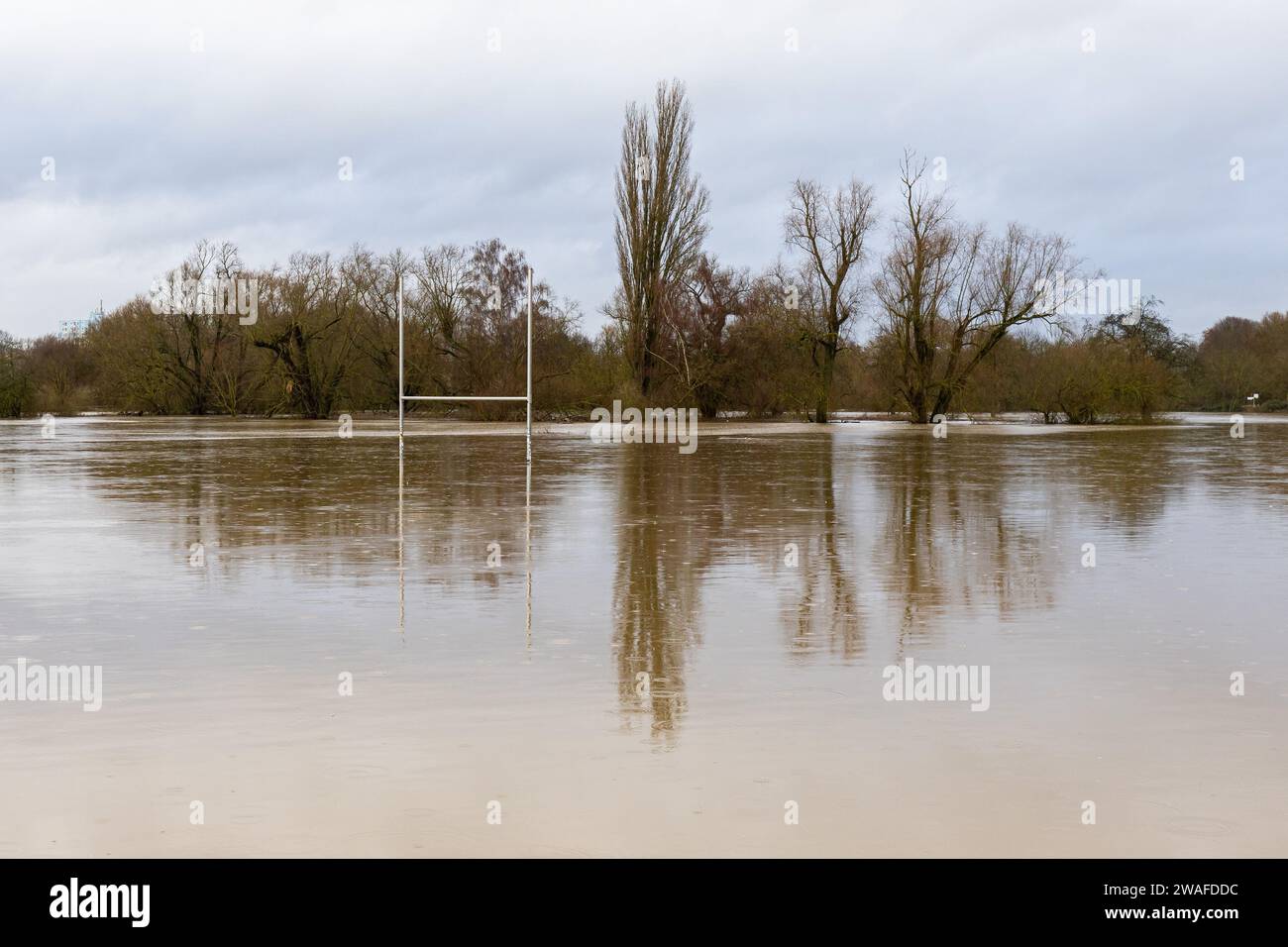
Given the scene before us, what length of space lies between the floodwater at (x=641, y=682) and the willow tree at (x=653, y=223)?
127 ft

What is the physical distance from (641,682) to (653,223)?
48.0 metres

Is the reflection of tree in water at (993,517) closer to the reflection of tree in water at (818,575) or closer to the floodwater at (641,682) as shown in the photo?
the floodwater at (641,682)

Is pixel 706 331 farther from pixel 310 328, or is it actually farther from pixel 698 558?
pixel 698 558

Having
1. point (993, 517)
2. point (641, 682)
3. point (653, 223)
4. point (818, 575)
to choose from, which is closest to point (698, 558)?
point (818, 575)

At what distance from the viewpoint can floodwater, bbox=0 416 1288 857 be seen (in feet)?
14.0

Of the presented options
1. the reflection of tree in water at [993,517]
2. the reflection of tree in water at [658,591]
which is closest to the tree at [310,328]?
the reflection of tree in water at [993,517]

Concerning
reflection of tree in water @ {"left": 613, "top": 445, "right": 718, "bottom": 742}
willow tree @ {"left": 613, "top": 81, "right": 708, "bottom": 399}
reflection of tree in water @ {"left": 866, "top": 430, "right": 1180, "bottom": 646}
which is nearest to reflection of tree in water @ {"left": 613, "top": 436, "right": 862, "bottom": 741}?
reflection of tree in water @ {"left": 613, "top": 445, "right": 718, "bottom": 742}

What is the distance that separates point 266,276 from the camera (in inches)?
2623

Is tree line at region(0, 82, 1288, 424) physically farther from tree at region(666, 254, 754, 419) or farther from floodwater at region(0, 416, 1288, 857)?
floodwater at region(0, 416, 1288, 857)

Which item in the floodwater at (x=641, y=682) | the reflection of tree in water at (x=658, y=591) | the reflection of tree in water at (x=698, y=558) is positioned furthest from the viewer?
the reflection of tree in water at (x=698, y=558)

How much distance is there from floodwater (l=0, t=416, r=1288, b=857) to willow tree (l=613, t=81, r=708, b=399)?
127 feet

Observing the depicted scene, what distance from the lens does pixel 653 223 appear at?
53.0m

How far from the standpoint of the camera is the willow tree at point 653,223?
5309 cm
